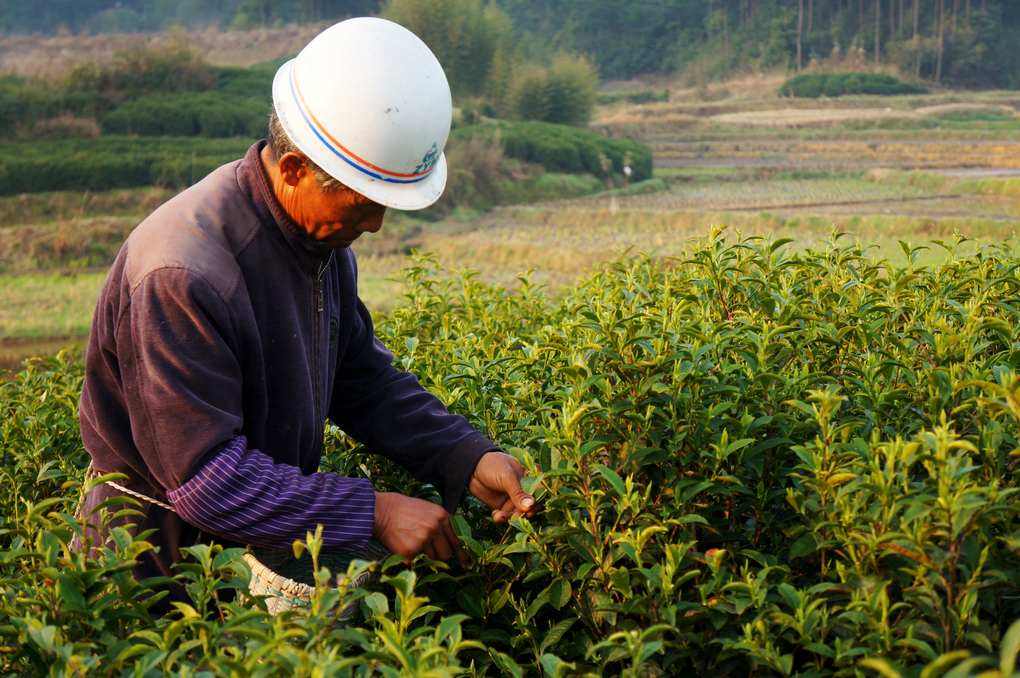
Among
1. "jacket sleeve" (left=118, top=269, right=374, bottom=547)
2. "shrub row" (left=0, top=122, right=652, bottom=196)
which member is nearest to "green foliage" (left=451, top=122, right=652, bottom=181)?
"shrub row" (left=0, top=122, right=652, bottom=196)

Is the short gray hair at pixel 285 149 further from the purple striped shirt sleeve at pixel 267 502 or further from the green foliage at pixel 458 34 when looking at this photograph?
the green foliage at pixel 458 34

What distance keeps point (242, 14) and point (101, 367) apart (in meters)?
52.0

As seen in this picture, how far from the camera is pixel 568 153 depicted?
89.1 ft

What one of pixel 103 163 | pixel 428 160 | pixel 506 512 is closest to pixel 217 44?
pixel 103 163

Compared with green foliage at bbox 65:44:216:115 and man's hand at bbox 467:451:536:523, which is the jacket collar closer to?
man's hand at bbox 467:451:536:523

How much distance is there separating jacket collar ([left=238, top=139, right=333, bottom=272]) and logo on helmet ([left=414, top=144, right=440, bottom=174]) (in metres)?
0.22

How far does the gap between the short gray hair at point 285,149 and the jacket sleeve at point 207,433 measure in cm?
28

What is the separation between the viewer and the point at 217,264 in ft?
6.36

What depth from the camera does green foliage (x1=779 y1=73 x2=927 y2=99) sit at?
130 ft

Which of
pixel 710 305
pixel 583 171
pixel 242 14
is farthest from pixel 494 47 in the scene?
pixel 710 305

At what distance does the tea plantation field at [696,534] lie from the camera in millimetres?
1464

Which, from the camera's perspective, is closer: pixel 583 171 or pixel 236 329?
pixel 236 329

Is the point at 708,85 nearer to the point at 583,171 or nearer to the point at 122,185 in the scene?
the point at 583,171

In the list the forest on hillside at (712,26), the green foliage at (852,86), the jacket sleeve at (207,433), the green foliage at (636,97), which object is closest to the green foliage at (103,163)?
the forest on hillside at (712,26)
